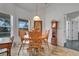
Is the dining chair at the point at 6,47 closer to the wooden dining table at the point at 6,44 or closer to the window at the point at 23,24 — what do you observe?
the wooden dining table at the point at 6,44

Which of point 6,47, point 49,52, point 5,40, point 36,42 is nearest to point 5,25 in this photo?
point 5,40

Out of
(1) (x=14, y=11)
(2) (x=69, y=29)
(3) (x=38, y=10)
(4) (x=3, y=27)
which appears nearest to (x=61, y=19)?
(2) (x=69, y=29)

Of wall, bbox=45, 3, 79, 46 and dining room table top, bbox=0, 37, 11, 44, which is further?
wall, bbox=45, 3, 79, 46

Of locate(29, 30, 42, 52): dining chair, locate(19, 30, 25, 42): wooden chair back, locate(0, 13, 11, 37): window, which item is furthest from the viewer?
locate(29, 30, 42, 52): dining chair

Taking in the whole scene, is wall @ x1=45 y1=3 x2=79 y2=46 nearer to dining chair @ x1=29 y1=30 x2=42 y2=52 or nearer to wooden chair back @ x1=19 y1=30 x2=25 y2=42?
dining chair @ x1=29 y1=30 x2=42 y2=52

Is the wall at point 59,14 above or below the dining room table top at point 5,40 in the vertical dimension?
above

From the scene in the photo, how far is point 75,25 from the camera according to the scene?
362 centimetres

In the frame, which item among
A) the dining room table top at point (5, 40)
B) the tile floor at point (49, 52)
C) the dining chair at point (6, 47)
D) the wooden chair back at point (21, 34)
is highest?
the wooden chair back at point (21, 34)

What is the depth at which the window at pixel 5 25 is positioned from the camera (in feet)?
10.2

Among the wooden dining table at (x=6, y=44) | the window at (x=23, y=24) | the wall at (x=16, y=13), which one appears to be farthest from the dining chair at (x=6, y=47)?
the window at (x=23, y=24)

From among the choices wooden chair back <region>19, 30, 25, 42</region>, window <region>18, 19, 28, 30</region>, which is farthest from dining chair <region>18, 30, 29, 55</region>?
window <region>18, 19, 28, 30</region>

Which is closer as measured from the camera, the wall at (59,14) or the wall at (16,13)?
the wall at (16,13)

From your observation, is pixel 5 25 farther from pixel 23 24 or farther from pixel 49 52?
pixel 49 52

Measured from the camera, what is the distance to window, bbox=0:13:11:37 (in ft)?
10.2
